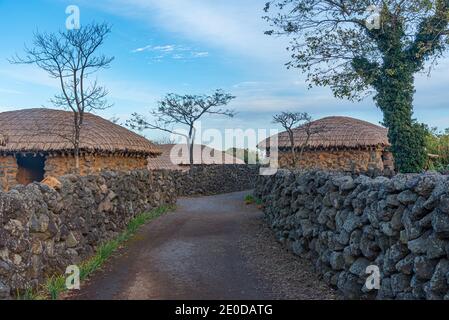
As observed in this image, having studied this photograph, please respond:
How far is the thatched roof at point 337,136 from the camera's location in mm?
21641

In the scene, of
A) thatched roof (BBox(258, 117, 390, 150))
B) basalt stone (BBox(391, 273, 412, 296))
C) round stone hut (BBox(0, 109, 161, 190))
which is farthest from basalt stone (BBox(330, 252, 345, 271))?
thatched roof (BBox(258, 117, 390, 150))

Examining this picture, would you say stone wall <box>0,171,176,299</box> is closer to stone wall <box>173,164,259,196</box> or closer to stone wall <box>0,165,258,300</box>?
stone wall <box>0,165,258,300</box>

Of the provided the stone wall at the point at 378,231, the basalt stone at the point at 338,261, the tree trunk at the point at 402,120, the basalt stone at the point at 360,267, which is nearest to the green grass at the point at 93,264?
the stone wall at the point at 378,231

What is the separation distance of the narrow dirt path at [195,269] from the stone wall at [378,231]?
540 millimetres

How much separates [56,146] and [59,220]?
9.92 m

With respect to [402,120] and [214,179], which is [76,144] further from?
[214,179]

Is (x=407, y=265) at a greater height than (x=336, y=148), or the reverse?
(x=336, y=148)

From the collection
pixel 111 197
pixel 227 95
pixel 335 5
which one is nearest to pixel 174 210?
pixel 111 197

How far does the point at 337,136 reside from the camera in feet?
72.5

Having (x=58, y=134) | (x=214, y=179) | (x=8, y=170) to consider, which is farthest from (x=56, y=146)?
(x=214, y=179)

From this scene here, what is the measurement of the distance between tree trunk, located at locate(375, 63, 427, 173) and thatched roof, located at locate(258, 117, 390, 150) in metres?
6.87

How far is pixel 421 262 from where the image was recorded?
15.1 ft

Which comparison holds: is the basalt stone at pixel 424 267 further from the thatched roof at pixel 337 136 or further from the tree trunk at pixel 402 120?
the thatched roof at pixel 337 136

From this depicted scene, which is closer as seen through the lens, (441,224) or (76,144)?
(441,224)
